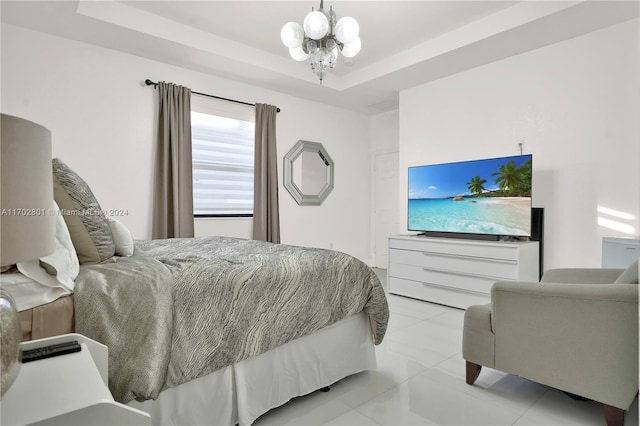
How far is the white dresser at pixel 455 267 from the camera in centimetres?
322

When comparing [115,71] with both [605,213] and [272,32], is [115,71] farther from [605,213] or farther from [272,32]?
[605,213]

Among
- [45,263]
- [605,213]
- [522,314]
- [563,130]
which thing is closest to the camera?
[45,263]

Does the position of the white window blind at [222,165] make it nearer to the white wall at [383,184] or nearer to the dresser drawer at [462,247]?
the dresser drawer at [462,247]

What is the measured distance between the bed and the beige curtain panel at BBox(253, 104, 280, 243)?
230cm

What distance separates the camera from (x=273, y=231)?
4.54m

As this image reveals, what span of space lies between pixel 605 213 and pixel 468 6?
7.11ft

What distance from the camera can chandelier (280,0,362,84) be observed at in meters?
2.32

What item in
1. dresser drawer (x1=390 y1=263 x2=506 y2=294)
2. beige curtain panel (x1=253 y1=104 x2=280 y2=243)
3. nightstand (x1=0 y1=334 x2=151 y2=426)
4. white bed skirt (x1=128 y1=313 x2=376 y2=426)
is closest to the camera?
nightstand (x1=0 y1=334 x2=151 y2=426)

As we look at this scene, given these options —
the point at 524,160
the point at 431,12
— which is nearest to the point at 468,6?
the point at 431,12

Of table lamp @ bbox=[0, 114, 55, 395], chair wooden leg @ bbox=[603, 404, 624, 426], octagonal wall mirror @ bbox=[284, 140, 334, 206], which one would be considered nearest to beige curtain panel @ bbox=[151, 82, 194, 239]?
octagonal wall mirror @ bbox=[284, 140, 334, 206]

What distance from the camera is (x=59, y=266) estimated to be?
1.21 m

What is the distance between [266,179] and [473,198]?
2409 millimetres

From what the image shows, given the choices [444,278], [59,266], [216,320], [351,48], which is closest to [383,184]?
[444,278]

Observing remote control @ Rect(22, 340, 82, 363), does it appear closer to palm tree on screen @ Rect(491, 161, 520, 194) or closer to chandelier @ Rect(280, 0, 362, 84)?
chandelier @ Rect(280, 0, 362, 84)
